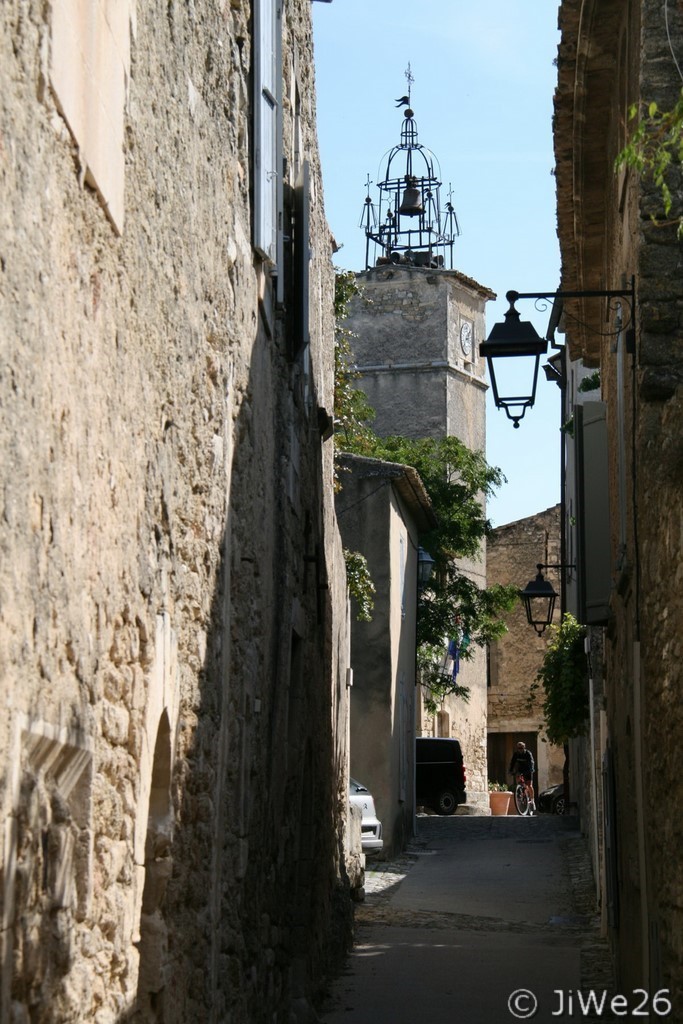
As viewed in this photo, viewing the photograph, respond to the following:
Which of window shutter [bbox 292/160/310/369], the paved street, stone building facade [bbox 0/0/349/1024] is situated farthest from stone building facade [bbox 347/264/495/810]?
stone building facade [bbox 0/0/349/1024]

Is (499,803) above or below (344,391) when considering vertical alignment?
below

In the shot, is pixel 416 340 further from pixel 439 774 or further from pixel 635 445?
pixel 635 445

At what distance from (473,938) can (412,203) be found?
88.7 ft

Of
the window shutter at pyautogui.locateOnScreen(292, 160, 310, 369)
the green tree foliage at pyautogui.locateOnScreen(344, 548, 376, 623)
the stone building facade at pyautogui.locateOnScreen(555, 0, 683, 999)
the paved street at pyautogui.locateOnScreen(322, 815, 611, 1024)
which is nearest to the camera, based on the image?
the stone building facade at pyautogui.locateOnScreen(555, 0, 683, 999)

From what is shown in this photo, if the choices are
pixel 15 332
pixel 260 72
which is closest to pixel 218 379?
pixel 260 72

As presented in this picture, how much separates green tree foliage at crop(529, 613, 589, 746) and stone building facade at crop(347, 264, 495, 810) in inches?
567

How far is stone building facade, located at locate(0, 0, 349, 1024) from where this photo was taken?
10.6 feet

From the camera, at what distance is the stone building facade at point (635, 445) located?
6.03 m

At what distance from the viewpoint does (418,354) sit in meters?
36.5

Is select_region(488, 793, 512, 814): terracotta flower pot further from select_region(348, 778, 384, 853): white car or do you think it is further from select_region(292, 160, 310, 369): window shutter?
select_region(292, 160, 310, 369): window shutter

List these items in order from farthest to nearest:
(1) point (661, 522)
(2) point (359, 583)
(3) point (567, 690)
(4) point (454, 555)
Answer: (4) point (454, 555) → (3) point (567, 690) → (2) point (359, 583) → (1) point (661, 522)

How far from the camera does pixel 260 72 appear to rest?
23.8 ft

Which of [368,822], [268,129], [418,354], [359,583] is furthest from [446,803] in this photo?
[268,129]

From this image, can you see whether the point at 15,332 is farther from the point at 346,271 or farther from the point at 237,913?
the point at 346,271
